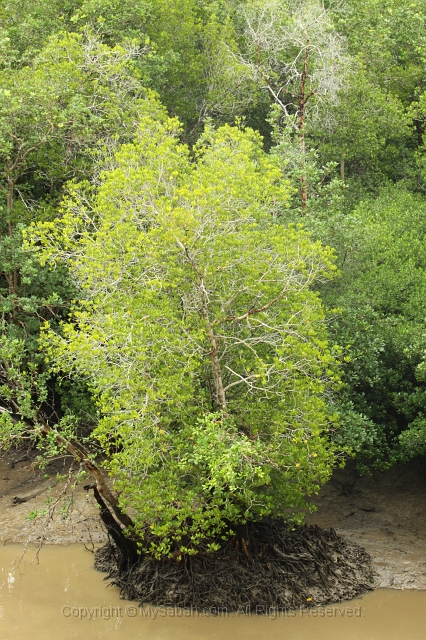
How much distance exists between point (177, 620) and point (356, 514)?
5328mm

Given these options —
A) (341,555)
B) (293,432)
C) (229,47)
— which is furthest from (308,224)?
(229,47)

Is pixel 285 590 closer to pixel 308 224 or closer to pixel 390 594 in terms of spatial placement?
pixel 390 594

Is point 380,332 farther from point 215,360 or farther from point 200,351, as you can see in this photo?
point 200,351

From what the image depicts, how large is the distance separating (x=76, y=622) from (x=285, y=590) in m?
3.34

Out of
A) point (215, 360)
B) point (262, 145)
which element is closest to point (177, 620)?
point (215, 360)

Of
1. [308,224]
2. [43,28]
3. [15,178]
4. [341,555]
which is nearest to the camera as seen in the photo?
[341,555]

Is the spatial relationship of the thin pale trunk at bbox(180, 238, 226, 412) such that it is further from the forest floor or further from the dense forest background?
the forest floor

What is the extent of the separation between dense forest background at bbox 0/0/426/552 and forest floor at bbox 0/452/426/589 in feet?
2.41

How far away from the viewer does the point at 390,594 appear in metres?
13.8

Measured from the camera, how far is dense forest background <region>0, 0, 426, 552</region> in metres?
16.0

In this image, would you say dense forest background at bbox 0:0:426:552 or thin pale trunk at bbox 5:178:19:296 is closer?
dense forest background at bbox 0:0:426:552

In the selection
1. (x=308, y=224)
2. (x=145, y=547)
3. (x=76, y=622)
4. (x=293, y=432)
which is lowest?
(x=76, y=622)

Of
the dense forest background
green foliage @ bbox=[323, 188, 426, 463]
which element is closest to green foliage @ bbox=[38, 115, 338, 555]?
the dense forest background

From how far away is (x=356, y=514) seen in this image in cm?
1688
